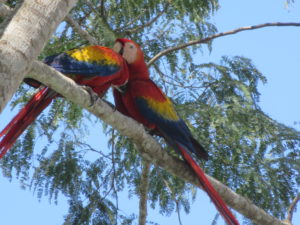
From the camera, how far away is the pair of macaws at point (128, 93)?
2.28 metres

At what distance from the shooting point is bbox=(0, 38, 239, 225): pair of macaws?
7.49 ft

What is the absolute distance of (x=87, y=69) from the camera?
255cm

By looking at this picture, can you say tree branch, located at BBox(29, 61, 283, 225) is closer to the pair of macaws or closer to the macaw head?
the pair of macaws

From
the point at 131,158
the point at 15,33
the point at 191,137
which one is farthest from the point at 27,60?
the point at 131,158

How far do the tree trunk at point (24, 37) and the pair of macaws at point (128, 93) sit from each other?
69 cm

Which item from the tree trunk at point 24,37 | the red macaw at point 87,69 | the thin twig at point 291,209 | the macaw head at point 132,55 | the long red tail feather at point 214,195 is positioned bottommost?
the tree trunk at point 24,37

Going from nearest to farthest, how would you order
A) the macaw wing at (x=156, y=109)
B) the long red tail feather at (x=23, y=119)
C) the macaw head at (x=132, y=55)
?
the long red tail feather at (x=23, y=119) → the macaw wing at (x=156, y=109) → the macaw head at (x=132, y=55)

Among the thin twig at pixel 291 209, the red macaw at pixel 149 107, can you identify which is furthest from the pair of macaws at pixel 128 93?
the thin twig at pixel 291 209

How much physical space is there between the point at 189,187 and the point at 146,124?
1.42 ft

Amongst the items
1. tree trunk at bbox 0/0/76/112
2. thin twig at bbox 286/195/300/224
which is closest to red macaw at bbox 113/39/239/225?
thin twig at bbox 286/195/300/224

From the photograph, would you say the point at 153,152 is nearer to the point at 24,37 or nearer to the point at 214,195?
the point at 214,195

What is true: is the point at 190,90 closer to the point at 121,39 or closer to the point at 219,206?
the point at 121,39

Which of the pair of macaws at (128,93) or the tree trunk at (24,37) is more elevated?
the pair of macaws at (128,93)

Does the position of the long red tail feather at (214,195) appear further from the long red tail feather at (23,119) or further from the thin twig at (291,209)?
the long red tail feather at (23,119)
